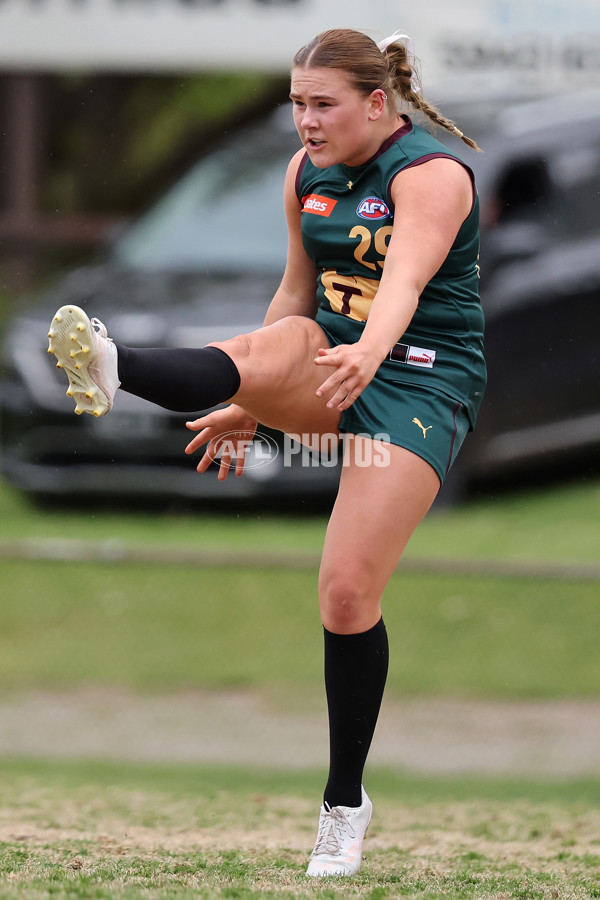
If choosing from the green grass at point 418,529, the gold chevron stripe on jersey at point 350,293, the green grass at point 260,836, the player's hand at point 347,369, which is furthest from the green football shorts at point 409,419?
the green grass at point 418,529

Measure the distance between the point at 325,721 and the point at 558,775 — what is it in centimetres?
100

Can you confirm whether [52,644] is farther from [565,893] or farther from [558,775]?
[565,893]

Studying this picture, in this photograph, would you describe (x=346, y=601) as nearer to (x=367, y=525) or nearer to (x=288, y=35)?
(x=367, y=525)

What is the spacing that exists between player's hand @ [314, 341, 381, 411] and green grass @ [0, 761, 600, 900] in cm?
98

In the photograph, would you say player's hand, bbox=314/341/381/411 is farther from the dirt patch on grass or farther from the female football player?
the dirt patch on grass

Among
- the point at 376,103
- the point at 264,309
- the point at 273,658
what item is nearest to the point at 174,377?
the point at 376,103

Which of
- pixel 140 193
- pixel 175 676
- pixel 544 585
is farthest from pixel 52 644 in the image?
pixel 140 193

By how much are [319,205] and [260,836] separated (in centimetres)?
172

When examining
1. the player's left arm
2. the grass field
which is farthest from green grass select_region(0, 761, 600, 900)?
the player's left arm

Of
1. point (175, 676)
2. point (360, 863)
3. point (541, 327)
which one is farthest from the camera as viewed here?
point (175, 676)

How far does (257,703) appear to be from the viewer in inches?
226

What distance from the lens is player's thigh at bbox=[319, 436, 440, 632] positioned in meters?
2.82

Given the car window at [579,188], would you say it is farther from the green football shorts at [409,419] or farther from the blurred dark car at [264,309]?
the green football shorts at [409,419]

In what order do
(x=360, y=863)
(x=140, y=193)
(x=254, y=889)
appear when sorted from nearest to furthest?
(x=254, y=889)
(x=360, y=863)
(x=140, y=193)
